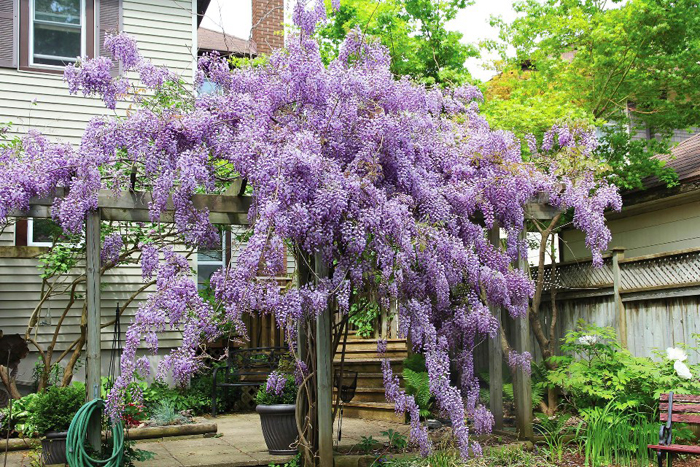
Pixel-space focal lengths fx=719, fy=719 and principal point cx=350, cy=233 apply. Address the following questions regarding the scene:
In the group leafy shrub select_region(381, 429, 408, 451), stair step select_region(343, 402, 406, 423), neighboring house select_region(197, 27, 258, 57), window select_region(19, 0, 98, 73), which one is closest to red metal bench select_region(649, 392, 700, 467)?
leafy shrub select_region(381, 429, 408, 451)

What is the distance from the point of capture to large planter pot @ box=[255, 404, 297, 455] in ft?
21.0

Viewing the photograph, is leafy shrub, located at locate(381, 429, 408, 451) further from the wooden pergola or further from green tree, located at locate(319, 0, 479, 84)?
green tree, located at locate(319, 0, 479, 84)

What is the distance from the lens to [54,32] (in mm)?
10281

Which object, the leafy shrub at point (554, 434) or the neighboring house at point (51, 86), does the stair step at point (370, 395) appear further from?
the neighboring house at point (51, 86)

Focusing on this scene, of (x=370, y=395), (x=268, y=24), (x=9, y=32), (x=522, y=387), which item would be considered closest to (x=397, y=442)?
(x=522, y=387)

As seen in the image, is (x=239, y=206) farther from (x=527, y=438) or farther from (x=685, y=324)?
(x=685, y=324)

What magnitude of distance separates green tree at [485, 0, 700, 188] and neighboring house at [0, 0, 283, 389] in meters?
3.91

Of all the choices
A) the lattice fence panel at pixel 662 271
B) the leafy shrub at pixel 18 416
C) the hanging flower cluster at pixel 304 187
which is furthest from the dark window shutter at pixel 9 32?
the lattice fence panel at pixel 662 271

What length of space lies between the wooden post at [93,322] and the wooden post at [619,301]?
6.09m

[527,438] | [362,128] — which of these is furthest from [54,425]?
[527,438]

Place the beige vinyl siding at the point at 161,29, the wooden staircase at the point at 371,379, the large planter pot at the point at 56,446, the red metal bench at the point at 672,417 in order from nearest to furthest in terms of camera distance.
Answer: the red metal bench at the point at 672,417, the large planter pot at the point at 56,446, the wooden staircase at the point at 371,379, the beige vinyl siding at the point at 161,29

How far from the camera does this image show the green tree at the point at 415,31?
39.5 ft

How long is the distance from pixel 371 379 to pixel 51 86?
6.03m

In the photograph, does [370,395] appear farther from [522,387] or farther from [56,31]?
[56,31]
